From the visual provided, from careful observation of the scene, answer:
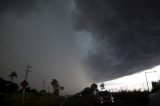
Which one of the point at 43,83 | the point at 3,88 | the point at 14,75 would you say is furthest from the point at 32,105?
the point at 14,75

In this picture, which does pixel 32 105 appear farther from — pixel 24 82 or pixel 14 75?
pixel 14 75

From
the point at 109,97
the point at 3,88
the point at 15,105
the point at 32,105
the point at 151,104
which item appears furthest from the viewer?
the point at 3,88

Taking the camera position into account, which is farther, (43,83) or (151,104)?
(43,83)

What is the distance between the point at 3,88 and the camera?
5569 centimetres

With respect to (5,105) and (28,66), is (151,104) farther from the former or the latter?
(28,66)

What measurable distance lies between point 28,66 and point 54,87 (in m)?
138

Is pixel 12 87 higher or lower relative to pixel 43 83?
lower

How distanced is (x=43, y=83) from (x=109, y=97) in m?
88.7

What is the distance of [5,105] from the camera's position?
34812 millimetres

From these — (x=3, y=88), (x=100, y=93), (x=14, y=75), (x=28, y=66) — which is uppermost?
(x=14, y=75)

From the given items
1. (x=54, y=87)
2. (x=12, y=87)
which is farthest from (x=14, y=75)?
(x=12, y=87)

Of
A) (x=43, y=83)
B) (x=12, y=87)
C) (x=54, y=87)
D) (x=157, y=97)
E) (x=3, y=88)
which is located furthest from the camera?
(x=54, y=87)

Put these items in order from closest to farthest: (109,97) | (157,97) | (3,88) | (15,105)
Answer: (157,97), (109,97), (15,105), (3,88)

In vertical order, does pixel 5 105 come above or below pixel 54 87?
below
